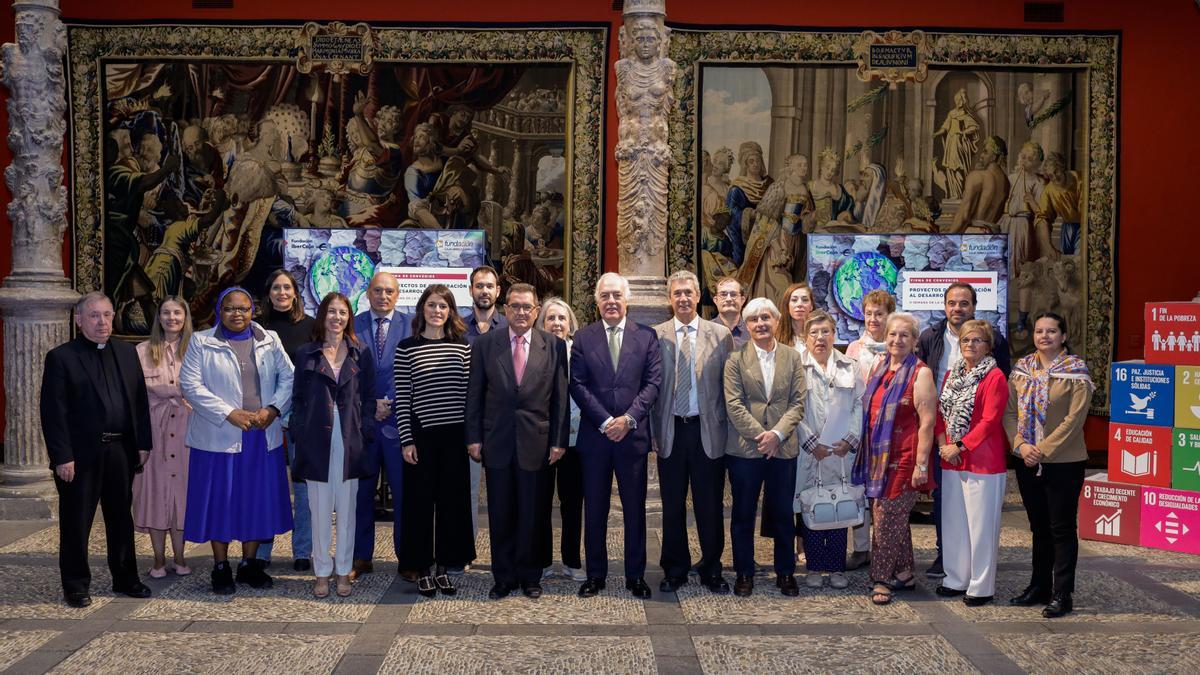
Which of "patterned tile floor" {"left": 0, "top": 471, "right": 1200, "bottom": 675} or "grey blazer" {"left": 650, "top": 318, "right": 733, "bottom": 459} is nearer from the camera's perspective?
"patterned tile floor" {"left": 0, "top": 471, "right": 1200, "bottom": 675}

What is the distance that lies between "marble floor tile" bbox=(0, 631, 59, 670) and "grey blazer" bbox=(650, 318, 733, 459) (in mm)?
3050

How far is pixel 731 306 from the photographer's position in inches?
233

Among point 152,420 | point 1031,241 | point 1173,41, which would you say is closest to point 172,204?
point 152,420

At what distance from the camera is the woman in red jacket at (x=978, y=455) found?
5.41 m

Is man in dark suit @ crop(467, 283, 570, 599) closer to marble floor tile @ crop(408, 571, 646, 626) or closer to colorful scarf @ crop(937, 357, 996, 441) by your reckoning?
marble floor tile @ crop(408, 571, 646, 626)

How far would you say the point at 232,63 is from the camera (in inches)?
378

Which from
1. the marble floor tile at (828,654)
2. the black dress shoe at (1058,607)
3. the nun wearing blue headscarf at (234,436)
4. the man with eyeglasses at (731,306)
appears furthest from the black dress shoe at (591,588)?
the black dress shoe at (1058,607)

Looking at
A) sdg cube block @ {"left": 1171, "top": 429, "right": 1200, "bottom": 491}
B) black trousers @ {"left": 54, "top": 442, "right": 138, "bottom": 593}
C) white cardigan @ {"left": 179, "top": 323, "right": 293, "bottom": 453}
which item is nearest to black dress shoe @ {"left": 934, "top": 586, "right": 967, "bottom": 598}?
sdg cube block @ {"left": 1171, "top": 429, "right": 1200, "bottom": 491}

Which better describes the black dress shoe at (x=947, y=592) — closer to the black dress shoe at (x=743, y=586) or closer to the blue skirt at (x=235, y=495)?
the black dress shoe at (x=743, y=586)

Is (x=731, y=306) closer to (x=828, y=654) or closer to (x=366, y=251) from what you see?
(x=828, y=654)

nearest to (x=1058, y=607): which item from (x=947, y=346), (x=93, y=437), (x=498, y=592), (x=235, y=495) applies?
(x=947, y=346)

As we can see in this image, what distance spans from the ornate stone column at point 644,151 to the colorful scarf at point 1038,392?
2.69 meters

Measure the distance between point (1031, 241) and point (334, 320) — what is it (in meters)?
6.63

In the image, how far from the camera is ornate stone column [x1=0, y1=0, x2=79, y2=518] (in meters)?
7.70
